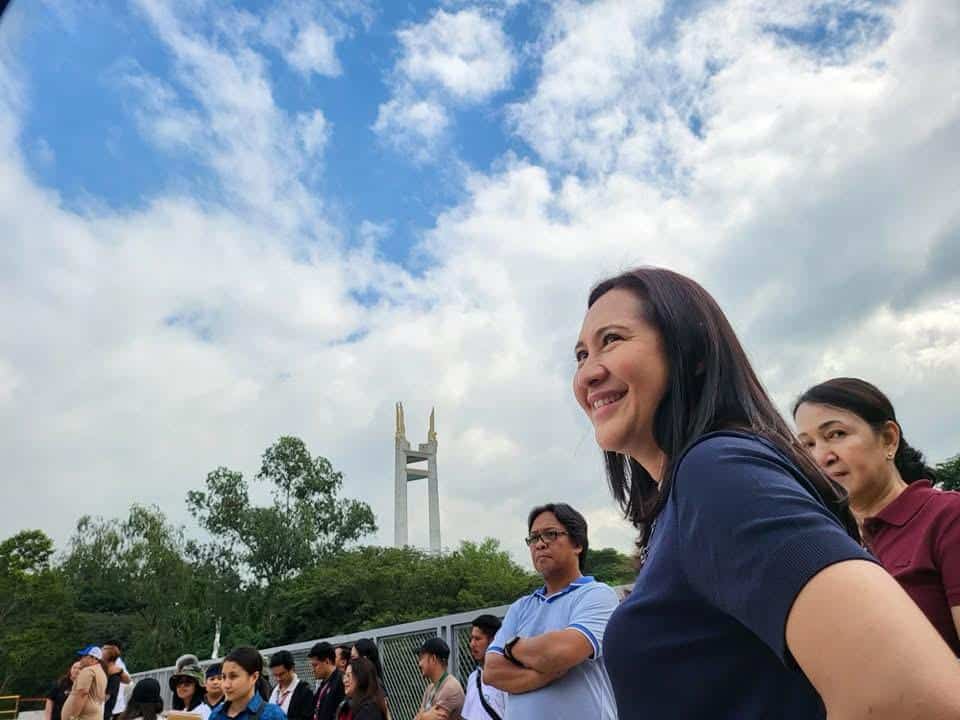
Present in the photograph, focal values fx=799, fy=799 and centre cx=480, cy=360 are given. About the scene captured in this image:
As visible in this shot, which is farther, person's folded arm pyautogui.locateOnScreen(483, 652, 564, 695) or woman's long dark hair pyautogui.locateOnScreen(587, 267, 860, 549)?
person's folded arm pyautogui.locateOnScreen(483, 652, 564, 695)

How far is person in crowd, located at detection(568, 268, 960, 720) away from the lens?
740mm

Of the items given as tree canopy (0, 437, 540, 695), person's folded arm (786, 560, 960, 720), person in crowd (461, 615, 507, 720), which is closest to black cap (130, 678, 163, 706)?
person in crowd (461, 615, 507, 720)

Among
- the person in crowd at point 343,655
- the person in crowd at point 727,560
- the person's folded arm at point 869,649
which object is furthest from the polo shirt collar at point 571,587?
the person in crowd at point 343,655

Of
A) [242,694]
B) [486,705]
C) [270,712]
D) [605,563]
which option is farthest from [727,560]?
[605,563]

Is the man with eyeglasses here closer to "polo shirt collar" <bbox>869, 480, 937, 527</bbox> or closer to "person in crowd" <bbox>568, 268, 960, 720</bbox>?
"polo shirt collar" <bbox>869, 480, 937, 527</bbox>

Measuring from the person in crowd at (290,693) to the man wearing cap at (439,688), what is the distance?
188 cm

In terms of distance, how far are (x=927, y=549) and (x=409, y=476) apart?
206 feet

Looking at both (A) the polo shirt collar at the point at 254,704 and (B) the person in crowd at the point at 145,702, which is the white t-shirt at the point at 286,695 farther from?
(A) the polo shirt collar at the point at 254,704

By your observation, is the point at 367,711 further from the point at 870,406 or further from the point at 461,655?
the point at 870,406

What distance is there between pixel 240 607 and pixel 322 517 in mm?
6550

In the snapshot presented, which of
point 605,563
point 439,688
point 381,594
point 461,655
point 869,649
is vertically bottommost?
point 869,649

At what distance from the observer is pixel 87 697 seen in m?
7.55

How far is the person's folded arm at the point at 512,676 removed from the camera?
303 cm

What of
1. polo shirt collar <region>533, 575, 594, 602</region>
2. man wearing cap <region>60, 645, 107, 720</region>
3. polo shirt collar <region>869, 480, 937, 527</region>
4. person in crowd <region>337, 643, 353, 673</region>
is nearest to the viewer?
polo shirt collar <region>869, 480, 937, 527</region>
